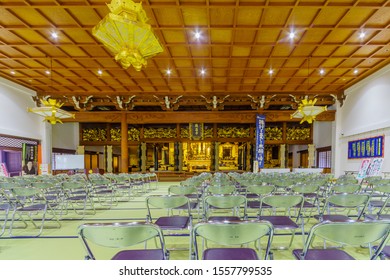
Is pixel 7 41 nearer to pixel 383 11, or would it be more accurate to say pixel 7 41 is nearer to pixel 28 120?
pixel 28 120

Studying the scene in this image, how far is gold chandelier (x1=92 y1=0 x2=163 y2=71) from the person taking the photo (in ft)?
13.1

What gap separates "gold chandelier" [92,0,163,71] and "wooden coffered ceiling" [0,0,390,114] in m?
1.35

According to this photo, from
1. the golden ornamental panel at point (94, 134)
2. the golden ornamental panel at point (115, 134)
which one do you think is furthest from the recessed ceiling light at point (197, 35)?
the golden ornamental panel at point (94, 134)

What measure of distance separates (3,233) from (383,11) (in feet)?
29.4

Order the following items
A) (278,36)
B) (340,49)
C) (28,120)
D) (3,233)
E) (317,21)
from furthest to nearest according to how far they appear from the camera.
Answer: (28,120), (340,49), (278,36), (317,21), (3,233)

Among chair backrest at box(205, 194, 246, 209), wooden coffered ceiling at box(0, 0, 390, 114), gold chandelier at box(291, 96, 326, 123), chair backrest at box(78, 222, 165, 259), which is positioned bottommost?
chair backrest at box(205, 194, 246, 209)

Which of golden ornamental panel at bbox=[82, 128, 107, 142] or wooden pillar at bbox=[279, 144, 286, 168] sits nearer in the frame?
wooden pillar at bbox=[279, 144, 286, 168]

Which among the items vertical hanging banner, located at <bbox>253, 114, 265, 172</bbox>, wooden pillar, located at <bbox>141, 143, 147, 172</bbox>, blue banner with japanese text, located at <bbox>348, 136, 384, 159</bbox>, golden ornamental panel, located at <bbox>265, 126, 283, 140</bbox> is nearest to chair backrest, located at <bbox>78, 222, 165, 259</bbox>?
blue banner with japanese text, located at <bbox>348, 136, 384, 159</bbox>

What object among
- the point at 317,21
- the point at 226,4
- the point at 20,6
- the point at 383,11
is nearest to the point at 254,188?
the point at 226,4

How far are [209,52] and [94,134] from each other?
36.2 feet

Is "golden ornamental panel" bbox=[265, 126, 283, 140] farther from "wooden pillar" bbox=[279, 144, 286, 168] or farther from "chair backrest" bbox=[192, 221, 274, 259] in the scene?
"chair backrest" bbox=[192, 221, 274, 259]

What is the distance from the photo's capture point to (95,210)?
17.4ft

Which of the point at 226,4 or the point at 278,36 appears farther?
the point at 278,36

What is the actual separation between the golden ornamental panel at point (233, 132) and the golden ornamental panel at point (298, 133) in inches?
107
